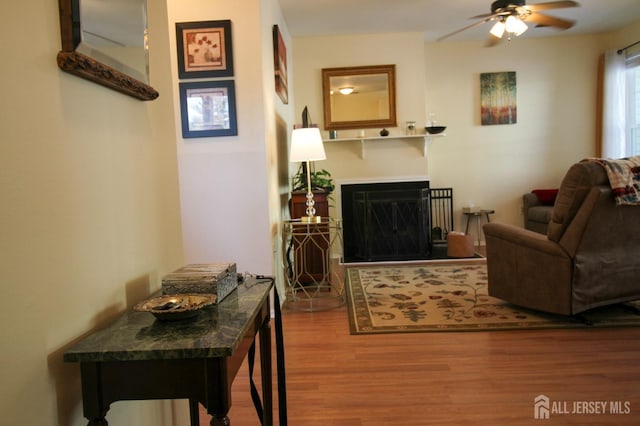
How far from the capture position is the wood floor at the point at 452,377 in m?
1.89

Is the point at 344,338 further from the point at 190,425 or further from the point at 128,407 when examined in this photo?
the point at 128,407

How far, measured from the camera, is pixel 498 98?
19.3 feet

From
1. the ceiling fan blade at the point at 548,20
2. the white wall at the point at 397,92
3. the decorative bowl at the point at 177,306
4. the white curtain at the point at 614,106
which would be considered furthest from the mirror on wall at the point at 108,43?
the white curtain at the point at 614,106

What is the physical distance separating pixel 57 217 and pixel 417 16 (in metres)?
4.85

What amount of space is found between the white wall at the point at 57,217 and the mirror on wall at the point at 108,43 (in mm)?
26

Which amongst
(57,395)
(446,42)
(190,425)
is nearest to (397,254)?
(446,42)

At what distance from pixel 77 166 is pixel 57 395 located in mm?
467

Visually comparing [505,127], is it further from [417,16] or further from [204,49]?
[204,49]

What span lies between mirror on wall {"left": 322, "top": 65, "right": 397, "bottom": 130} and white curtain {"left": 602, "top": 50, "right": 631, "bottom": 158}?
2.68 metres

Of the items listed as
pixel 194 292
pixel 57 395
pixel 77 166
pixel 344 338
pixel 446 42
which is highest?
pixel 446 42

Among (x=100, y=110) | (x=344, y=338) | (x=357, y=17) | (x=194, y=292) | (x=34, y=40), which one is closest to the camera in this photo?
(x=34, y=40)

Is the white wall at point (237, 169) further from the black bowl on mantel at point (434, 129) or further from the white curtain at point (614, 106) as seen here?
the white curtain at point (614, 106)

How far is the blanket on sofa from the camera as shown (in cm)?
255

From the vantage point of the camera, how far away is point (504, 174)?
596 centimetres
